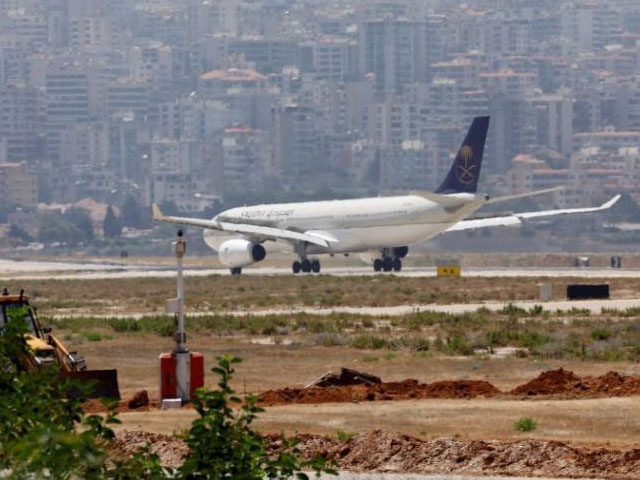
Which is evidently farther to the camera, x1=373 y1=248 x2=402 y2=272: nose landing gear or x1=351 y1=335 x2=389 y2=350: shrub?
x1=373 y1=248 x2=402 y2=272: nose landing gear

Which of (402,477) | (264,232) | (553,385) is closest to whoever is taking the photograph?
(402,477)

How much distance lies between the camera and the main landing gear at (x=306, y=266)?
97188 millimetres

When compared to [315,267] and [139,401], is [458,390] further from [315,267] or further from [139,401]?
[315,267]

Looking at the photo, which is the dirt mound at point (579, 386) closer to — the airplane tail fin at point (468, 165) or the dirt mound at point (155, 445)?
the dirt mound at point (155, 445)

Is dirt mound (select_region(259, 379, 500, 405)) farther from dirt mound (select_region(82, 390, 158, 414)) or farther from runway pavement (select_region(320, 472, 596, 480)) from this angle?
runway pavement (select_region(320, 472, 596, 480))

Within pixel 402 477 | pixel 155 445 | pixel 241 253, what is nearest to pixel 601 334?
pixel 155 445

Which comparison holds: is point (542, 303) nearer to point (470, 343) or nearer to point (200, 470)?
point (470, 343)

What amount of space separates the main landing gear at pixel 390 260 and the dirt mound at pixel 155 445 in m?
73.1

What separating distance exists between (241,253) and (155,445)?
72.2 metres

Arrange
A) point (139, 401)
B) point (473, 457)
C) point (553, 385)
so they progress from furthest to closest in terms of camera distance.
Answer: point (553, 385), point (139, 401), point (473, 457)

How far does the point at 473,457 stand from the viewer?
882 inches

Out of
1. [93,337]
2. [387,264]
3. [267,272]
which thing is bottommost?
[267,272]

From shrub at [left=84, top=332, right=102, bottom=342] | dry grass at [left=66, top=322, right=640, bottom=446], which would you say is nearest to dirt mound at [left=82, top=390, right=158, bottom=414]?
dry grass at [left=66, top=322, right=640, bottom=446]

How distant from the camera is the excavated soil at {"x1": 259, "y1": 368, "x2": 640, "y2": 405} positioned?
2839 centimetres
